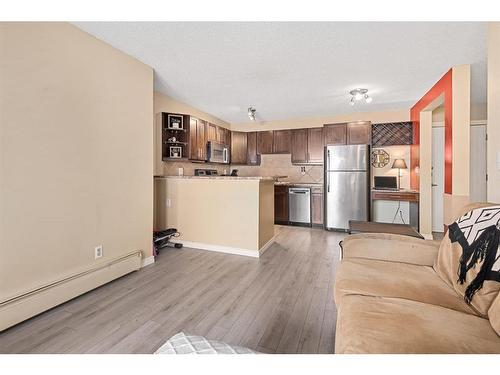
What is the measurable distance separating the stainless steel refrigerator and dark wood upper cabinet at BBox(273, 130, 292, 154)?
892mm

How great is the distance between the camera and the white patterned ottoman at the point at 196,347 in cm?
81

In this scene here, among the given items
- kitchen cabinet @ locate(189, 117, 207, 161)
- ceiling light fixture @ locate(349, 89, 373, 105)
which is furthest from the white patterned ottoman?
ceiling light fixture @ locate(349, 89, 373, 105)

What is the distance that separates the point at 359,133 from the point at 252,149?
2.28m

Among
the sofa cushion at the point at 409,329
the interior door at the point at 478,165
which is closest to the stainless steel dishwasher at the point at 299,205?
the interior door at the point at 478,165

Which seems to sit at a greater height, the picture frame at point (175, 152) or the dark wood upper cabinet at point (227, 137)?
the dark wood upper cabinet at point (227, 137)

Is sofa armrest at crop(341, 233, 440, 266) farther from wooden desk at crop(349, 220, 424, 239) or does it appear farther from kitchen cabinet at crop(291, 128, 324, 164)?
kitchen cabinet at crop(291, 128, 324, 164)

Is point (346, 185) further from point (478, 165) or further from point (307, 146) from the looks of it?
point (478, 165)

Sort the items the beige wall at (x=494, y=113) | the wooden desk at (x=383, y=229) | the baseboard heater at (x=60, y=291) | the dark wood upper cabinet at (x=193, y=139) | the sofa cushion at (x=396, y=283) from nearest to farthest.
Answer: the sofa cushion at (x=396, y=283)
the baseboard heater at (x=60, y=291)
the beige wall at (x=494, y=113)
the wooden desk at (x=383, y=229)
the dark wood upper cabinet at (x=193, y=139)

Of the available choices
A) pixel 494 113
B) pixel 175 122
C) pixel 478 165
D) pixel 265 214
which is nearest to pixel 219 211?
pixel 265 214

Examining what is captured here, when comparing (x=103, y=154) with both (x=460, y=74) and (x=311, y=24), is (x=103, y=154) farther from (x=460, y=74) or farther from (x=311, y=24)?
(x=460, y=74)

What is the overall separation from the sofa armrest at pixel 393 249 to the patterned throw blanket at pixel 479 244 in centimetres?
29

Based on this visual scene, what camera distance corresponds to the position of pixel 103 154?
2189mm

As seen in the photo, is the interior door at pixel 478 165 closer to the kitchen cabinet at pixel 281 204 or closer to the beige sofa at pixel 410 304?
the kitchen cabinet at pixel 281 204

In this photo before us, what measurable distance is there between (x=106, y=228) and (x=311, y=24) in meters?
2.62
